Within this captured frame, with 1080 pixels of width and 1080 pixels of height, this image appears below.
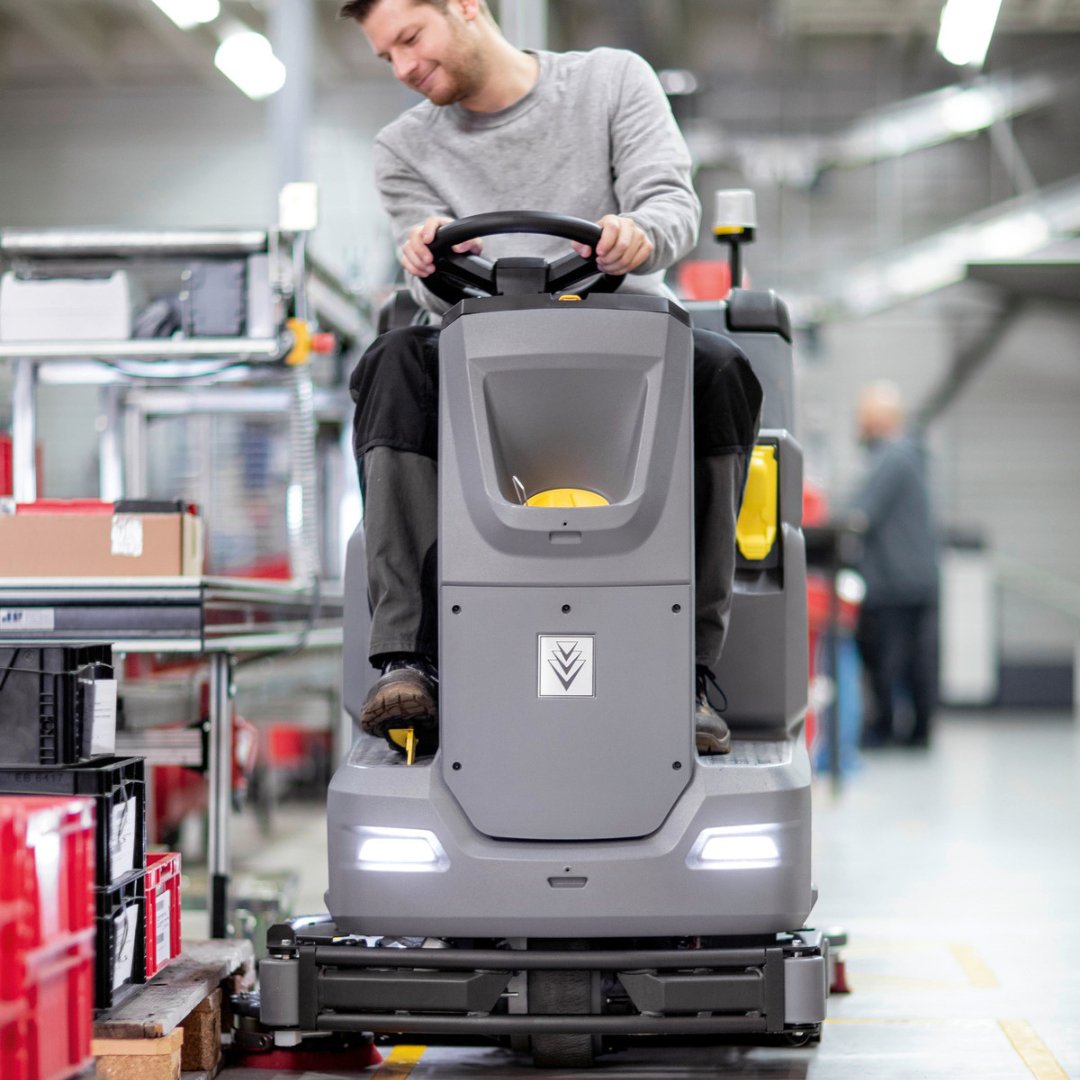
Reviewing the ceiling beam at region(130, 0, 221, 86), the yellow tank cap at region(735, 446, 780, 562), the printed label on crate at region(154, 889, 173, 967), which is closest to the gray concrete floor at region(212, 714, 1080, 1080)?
the printed label on crate at region(154, 889, 173, 967)

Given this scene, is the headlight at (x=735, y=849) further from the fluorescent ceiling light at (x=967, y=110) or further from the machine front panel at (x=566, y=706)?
the fluorescent ceiling light at (x=967, y=110)

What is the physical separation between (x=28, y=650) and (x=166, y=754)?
1092 millimetres

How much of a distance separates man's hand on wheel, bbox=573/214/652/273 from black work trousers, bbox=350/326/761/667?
187 mm

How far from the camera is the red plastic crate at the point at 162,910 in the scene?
2.43 meters

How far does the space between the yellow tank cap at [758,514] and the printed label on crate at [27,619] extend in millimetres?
1448

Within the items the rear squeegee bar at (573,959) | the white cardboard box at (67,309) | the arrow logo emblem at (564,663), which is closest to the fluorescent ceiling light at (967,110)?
the white cardboard box at (67,309)

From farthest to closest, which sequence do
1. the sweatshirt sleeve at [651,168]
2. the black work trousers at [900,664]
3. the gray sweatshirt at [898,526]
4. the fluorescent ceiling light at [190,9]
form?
1. the fluorescent ceiling light at [190,9]
2. the black work trousers at [900,664]
3. the gray sweatshirt at [898,526]
4. the sweatshirt sleeve at [651,168]

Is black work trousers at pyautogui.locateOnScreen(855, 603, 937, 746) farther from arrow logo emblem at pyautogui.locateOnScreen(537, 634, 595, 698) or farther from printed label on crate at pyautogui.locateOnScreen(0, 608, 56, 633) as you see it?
arrow logo emblem at pyautogui.locateOnScreen(537, 634, 595, 698)

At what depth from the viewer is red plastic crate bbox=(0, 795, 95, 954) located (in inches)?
71.4

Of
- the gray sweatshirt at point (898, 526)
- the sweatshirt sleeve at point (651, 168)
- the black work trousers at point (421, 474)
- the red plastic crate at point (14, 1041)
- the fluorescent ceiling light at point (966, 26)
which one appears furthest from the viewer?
the fluorescent ceiling light at point (966, 26)

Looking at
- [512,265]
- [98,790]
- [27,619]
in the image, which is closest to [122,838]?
[98,790]

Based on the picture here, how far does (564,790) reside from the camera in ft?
7.13

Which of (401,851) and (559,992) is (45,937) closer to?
(401,851)

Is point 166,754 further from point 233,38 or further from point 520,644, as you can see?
point 233,38
